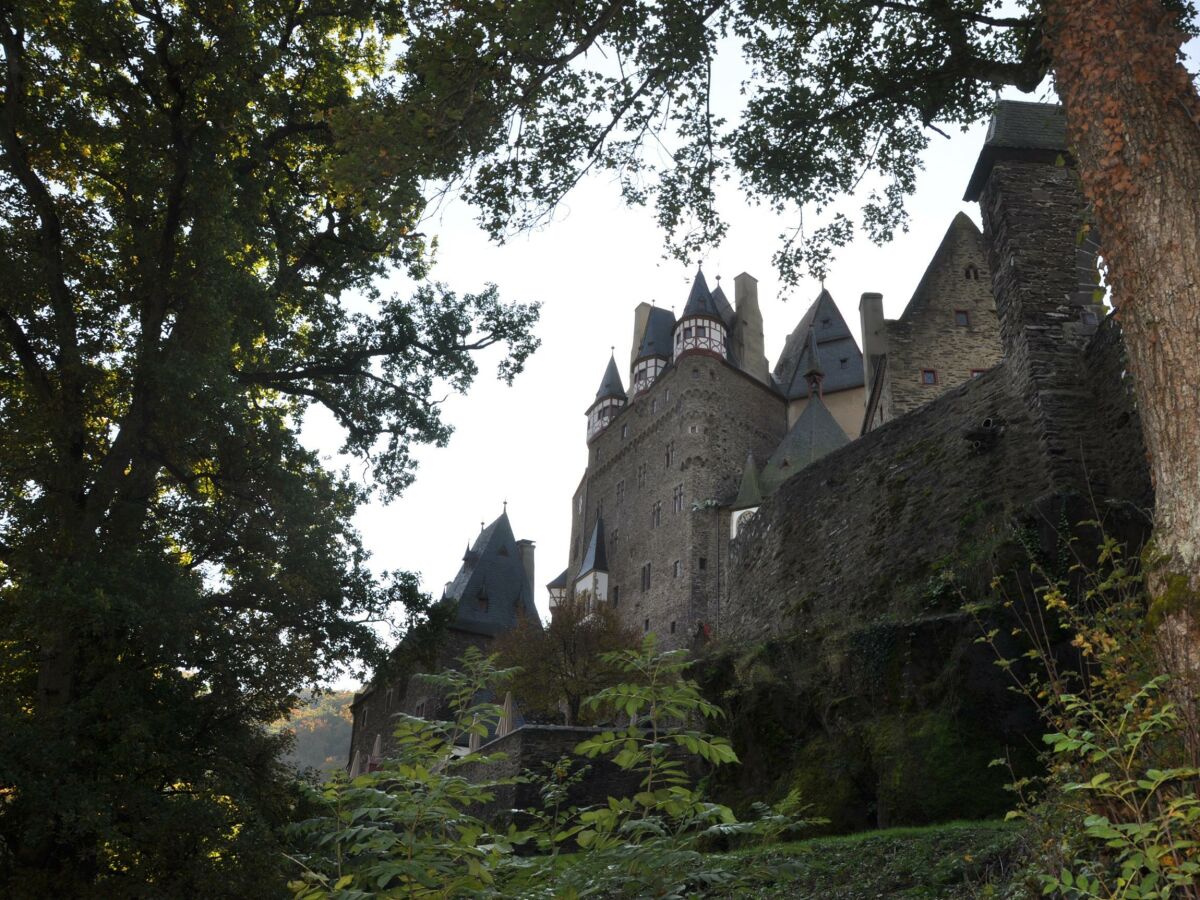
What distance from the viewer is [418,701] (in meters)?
46.7

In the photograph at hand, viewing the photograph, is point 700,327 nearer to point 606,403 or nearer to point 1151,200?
point 606,403

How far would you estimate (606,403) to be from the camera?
205 feet

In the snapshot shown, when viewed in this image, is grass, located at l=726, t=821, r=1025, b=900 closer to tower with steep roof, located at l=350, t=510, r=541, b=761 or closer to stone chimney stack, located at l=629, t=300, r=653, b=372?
tower with steep roof, located at l=350, t=510, r=541, b=761

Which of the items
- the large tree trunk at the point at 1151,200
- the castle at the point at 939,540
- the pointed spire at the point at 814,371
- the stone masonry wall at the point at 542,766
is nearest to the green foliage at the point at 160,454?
the castle at the point at 939,540

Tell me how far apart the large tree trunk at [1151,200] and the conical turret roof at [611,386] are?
56844 millimetres

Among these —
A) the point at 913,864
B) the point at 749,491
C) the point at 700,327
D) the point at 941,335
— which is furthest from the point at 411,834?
the point at 700,327

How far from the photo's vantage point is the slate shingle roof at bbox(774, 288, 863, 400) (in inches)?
2031

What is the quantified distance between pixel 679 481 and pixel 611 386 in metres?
14.9

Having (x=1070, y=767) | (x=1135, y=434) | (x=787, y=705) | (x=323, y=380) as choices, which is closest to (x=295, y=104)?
(x=323, y=380)

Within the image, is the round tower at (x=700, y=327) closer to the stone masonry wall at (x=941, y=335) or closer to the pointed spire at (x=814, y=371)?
the pointed spire at (x=814, y=371)

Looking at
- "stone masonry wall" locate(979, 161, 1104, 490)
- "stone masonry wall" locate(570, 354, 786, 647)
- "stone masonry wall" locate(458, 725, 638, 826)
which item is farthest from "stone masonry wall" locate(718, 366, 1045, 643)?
"stone masonry wall" locate(570, 354, 786, 647)

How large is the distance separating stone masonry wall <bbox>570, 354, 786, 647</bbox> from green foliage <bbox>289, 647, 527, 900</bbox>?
40468 mm

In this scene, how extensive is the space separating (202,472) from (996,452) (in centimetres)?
1005

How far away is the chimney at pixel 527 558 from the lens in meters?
54.3
